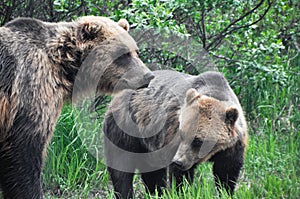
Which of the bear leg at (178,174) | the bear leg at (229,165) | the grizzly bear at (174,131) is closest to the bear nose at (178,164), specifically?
the grizzly bear at (174,131)

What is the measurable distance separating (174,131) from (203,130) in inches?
15.0

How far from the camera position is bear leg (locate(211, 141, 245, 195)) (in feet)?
17.3

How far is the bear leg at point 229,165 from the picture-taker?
528 cm

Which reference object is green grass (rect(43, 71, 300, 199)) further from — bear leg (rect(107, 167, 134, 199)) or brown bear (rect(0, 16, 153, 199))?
brown bear (rect(0, 16, 153, 199))

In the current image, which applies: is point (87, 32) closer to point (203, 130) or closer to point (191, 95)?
point (191, 95)

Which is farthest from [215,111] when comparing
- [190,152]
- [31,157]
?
[31,157]

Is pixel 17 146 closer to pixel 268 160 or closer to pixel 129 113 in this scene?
pixel 129 113

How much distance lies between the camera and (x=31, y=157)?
13.9ft

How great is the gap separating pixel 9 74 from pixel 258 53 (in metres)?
4.00

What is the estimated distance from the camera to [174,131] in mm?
5344

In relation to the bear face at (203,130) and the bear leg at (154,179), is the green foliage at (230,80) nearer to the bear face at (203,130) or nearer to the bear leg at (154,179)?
the bear leg at (154,179)

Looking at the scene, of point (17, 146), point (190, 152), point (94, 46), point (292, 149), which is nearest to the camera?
point (17, 146)

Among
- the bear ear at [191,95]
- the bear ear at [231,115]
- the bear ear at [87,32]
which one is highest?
the bear ear at [87,32]

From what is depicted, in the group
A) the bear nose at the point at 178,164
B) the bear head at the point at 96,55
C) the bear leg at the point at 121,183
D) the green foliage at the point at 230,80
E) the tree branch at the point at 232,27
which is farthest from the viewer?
the tree branch at the point at 232,27
